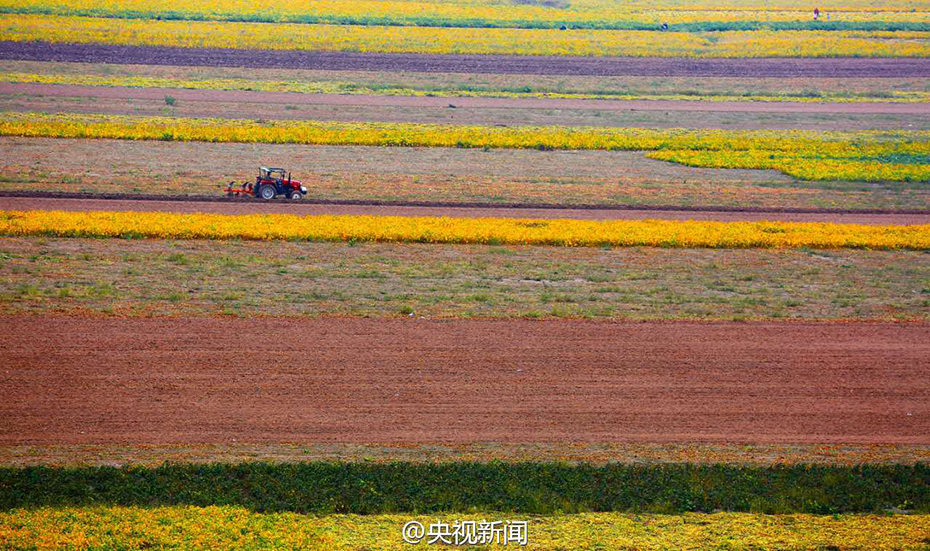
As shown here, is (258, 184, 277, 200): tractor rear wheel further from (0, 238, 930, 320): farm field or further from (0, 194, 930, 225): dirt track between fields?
(0, 238, 930, 320): farm field

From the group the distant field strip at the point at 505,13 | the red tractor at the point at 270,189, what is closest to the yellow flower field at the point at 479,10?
the distant field strip at the point at 505,13

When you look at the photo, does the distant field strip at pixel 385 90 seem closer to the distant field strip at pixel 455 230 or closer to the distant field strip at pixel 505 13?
the distant field strip at pixel 505 13

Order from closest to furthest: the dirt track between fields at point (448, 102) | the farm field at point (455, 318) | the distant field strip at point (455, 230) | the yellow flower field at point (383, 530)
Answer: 1. the yellow flower field at point (383, 530)
2. the farm field at point (455, 318)
3. the distant field strip at point (455, 230)
4. the dirt track between fields at point (448, 102)

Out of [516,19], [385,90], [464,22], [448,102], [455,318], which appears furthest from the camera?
[516,19]

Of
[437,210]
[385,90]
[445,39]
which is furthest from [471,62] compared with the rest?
[437,210]

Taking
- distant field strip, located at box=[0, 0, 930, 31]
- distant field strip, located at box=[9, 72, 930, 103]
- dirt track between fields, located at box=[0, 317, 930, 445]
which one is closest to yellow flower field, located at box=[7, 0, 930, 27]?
distant field strip, located at box=[0, 0, 930, 31]

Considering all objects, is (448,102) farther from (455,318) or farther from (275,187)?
(455,318)
